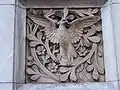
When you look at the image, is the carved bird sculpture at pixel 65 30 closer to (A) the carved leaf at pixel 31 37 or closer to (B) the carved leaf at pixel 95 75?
(A) the carved leaf at pixel 31 37

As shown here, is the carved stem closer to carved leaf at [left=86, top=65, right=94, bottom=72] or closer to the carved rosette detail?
the carved rosette detail

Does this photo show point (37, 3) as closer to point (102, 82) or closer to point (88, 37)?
point (88, 37)

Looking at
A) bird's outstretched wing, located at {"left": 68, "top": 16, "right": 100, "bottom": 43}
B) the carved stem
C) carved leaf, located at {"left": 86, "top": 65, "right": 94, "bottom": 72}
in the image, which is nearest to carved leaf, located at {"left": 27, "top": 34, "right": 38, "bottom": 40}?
the carved stem

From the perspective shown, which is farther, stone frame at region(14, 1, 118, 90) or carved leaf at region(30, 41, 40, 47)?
carved leaf at region(30, 41, 40, 47)

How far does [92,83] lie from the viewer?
2277 mm

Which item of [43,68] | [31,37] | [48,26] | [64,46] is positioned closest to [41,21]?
[48,26]

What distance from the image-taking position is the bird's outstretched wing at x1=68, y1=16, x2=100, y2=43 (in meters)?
2.47

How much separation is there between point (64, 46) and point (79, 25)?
293 millimetres

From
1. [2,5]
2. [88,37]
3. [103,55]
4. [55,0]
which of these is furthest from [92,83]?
[2,5]

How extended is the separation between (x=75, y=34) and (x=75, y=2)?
0.35 metres

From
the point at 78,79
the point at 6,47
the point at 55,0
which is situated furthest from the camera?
the point at 55,0

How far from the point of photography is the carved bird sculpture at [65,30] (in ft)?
7.94

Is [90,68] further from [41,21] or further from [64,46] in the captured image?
[41,21]

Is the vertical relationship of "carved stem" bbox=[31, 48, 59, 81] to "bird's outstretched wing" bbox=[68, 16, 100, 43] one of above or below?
below
